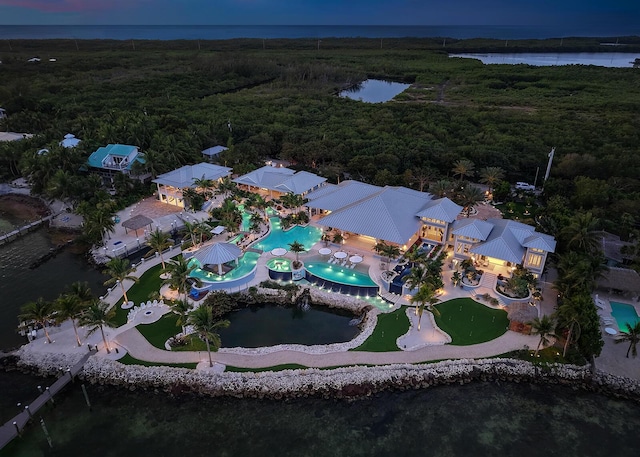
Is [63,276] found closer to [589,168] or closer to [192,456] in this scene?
[192,456]

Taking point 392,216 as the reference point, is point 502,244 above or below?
below

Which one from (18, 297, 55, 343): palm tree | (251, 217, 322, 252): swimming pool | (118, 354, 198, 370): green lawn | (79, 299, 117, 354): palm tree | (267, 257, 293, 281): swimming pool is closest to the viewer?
(79, 299, 117, 354): palm tree

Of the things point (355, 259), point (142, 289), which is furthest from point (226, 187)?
point (355, 259)

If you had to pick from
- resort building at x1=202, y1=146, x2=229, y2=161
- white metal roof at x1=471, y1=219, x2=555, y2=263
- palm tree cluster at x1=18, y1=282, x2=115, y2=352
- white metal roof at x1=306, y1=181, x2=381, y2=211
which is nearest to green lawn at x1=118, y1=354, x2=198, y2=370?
palm tree cluster at x1=18, y1=282, x2=115, y2=352

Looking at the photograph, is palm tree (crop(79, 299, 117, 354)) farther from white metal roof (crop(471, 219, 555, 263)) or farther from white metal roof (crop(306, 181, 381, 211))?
white metal roof (crop(471, 219, 555, 263))

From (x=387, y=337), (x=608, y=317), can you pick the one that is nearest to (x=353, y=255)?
(x=387, y=337)

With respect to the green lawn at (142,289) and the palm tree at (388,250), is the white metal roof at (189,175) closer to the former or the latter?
the green lawn at (142,289)

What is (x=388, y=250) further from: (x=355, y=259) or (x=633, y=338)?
(x=633, y=338)
